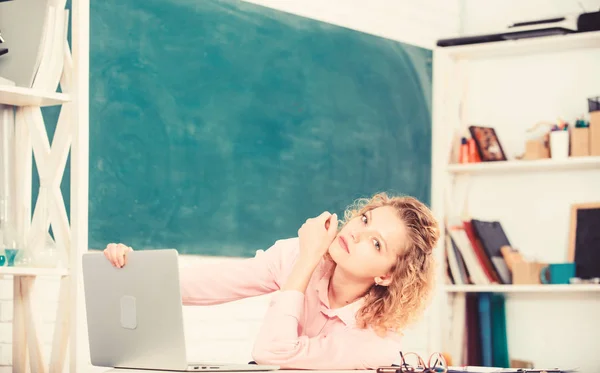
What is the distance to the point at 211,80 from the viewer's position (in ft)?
11.5

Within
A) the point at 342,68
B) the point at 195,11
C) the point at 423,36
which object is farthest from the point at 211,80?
the point at 423,36

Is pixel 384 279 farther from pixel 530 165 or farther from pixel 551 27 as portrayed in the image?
pixel 551 27

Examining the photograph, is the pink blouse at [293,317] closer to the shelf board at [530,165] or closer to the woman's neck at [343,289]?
the woman's neck at [343,289]

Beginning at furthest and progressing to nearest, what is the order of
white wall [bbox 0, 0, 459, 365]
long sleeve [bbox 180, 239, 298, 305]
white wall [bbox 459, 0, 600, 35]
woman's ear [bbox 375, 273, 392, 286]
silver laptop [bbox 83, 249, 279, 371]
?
white wall [bbox 459, 0, 600, 35] < white wall [bbox 0, 0, 459, 365] < long sleeve [bbox 180, 239, 298, 305] < woman's ear [bbox 375, 273, 392, 286] < silver laptop [bbox 83, 249, 279, 371]

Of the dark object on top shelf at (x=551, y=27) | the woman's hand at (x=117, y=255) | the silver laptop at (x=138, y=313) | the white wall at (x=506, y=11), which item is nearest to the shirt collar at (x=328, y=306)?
the silver laptop at (x=138, y=313)

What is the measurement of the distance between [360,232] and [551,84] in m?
2.69

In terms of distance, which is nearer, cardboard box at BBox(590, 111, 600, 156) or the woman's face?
the woman's face

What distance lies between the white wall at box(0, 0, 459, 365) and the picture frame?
53 cm

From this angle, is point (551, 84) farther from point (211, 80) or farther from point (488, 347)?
point (211, 80)

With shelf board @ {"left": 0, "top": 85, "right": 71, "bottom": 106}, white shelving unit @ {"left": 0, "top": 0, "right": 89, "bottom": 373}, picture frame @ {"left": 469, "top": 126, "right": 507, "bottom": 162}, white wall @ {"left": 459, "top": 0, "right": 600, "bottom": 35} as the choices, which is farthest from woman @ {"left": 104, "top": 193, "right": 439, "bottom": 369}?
white wall @ {"left": 459, "top": 0, "right": 600, "bottom": 35}

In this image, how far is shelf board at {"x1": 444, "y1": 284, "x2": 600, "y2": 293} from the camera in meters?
4.11

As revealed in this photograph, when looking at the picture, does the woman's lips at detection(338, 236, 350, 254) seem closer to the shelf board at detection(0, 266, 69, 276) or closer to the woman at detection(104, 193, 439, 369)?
the woman at detection(104, 193, 439, 369)

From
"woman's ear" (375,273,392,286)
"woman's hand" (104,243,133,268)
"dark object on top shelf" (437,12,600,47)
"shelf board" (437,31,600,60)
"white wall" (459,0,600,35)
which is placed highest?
"white wall" (459,0,600,35)

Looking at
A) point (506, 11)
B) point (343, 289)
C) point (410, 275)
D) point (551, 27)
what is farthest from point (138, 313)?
point (506, 11)
